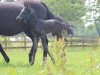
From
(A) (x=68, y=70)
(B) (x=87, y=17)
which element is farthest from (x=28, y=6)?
(B) (x=87, y=17)

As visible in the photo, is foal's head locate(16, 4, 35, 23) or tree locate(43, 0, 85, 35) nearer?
foal's head locate(16, 4, 35, 23)

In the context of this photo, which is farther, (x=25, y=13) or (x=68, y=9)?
(x=68, y=9)

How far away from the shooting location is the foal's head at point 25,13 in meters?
9.60

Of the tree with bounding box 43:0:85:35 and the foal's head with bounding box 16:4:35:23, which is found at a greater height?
the tree with bounding box 43:0:85:35

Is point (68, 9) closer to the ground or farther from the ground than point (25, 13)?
farther from the ground

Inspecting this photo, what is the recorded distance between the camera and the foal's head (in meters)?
9.60

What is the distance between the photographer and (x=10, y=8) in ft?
32.9

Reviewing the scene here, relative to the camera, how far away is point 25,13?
970cm

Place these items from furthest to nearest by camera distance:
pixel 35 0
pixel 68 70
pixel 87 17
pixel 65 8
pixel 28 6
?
pixel 87 17
pixel 65 8
pixel 35 0
pixel 28 6
pixel 68 70

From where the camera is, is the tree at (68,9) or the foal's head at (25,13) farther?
the tree at (68,9)

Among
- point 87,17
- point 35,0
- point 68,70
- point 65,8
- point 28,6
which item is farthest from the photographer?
point 87,17

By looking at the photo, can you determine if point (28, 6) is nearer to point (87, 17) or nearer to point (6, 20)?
point (6, 20)

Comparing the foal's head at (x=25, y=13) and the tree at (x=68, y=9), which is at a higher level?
the tree at (x=68, y=9)

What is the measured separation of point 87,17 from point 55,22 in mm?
34072
